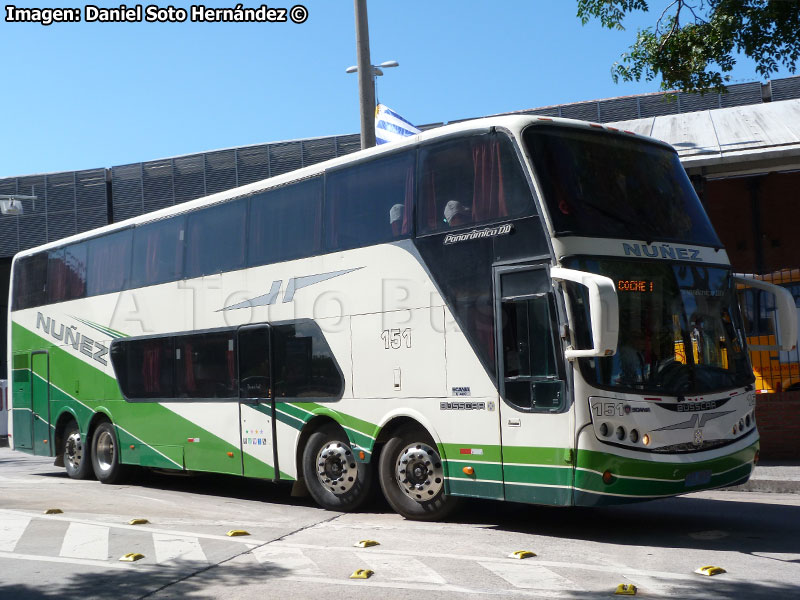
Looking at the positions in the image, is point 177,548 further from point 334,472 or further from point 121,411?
point 121,411

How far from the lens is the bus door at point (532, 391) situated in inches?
348

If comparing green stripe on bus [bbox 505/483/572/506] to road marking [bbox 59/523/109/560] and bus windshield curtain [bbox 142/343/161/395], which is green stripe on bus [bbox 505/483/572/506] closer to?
road marking [bbox 59/523/109/560]

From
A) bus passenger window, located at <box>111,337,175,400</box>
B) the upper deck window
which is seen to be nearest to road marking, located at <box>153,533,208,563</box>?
the upper deck window

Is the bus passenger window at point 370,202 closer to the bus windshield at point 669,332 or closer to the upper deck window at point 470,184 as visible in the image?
the upper deck window at point 470,184

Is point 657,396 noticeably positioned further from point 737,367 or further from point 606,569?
point 606,569

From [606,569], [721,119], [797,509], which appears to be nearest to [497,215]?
[606,569]

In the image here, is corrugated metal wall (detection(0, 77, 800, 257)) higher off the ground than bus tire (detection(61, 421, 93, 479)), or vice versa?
corrugated metal wall (detection(0, 77, 800, 257))

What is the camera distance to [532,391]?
9.12 metres

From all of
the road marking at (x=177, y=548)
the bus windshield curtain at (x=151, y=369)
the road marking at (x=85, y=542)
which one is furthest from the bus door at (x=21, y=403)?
the road marking at (x=177, y=548)

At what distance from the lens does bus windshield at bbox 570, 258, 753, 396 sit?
882cm

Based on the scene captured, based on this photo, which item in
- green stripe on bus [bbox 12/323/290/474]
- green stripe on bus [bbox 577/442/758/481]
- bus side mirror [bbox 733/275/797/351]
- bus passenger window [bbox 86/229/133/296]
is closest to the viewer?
green stripe on bus [bbox 577/442/758/481]

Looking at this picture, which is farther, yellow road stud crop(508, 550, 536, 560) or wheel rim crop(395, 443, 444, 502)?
wheel rim crop(395, 443, 444, 502)

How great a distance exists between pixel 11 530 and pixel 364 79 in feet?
27.2

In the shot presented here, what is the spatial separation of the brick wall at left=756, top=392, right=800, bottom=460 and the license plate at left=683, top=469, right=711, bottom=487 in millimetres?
5790
